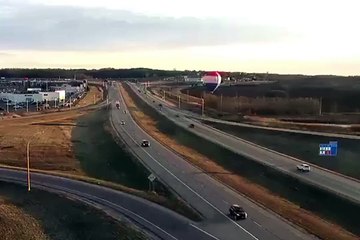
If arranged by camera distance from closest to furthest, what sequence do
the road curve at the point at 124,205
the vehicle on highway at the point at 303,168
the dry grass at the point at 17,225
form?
1. the road curve at the point at 124,205
2. the dry grass at the point at 17,225
3. the vehicle on highway at the point at 303,168

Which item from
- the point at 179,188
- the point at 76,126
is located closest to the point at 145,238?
the point at 179,188

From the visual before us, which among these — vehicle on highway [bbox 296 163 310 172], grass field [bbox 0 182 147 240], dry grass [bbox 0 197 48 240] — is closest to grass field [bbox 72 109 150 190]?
grass field [bbox 0 182 147 240]

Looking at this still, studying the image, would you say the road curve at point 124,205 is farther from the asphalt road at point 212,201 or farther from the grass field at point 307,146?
the grass field at point 307,146

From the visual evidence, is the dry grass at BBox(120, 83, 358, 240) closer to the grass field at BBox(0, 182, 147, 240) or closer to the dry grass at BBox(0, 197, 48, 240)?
the grass field at BBox(0, 182, 147, 240)

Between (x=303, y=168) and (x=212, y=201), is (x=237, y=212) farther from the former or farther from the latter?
(x=303, y=168)

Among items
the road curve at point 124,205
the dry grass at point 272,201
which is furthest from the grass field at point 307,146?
the road curve at point 124,205

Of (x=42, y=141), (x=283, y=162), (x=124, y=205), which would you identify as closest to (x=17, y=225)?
(x=124, y=205)
